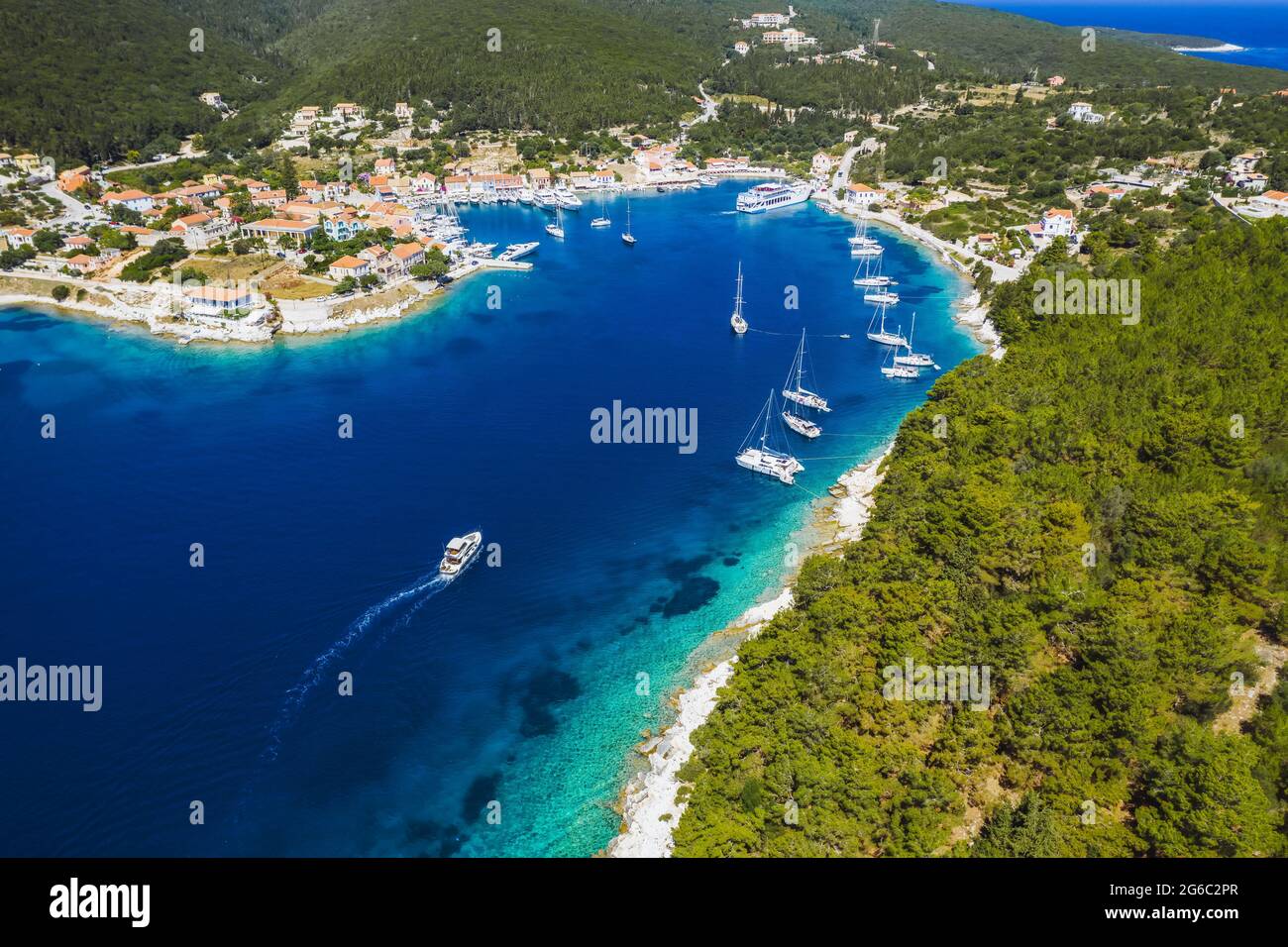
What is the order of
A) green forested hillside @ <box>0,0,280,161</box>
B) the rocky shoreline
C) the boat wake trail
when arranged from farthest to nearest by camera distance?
green forested hillside @ <box>0,0,280,161</box> < the boat wake trail < the rocky shoreline

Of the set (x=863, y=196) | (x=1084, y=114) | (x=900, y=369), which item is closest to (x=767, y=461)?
(x=900, y=369)

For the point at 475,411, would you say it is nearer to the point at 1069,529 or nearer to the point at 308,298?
the point at 308,298

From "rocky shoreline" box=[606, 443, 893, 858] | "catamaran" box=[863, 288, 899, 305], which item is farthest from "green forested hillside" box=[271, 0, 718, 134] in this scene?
"rocky shoreline" box=[606, 443, 893, 858]

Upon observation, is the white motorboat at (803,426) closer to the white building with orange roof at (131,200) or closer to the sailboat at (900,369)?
the sailboat at (900,369)

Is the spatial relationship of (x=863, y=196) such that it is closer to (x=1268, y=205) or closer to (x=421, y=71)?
(x=1268, y=205)

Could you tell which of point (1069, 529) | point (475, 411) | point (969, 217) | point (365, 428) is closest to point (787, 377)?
point (475, 411)

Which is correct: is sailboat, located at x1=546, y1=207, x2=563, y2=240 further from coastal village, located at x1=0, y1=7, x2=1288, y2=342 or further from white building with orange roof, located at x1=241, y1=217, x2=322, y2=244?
white building with orange roof, located at x1=241, y1=217, x2=322, y2=244
